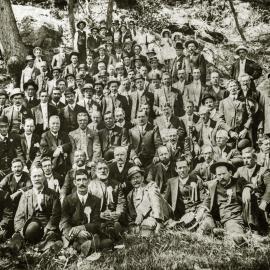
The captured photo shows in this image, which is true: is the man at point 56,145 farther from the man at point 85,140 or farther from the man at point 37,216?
the man at point 37,216

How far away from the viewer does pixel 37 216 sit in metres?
6.04

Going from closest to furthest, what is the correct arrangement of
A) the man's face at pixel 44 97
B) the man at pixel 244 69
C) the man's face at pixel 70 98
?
the man's face at pixel 44 97, the man's face at pixel 70 98, the man at pixel 244 69

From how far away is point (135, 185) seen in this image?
6.32 m

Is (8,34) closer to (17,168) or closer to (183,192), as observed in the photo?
(17,168)

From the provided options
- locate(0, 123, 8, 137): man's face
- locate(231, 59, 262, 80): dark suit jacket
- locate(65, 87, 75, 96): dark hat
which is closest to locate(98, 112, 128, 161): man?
locate(65, 87, 75, 96): dark hat

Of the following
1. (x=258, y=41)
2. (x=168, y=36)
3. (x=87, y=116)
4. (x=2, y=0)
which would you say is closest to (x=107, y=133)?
(x=87, y=116)

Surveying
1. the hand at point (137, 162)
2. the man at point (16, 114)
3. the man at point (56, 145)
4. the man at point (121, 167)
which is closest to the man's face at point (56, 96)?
the man at point (16, 114)

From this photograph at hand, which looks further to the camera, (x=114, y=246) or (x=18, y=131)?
(x=18, y=131)

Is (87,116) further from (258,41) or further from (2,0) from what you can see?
(258,41)

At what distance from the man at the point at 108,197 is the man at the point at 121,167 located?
0.25 metres

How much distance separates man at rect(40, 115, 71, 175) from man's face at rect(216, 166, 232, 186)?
239 centimetres

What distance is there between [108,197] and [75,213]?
531mm

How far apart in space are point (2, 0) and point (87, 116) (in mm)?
4731

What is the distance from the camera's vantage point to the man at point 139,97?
27.8ft
